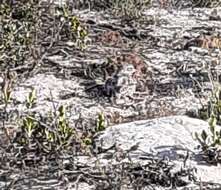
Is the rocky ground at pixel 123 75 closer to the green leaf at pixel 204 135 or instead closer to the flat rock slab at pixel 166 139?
the flat rock slab at pixel 166 139

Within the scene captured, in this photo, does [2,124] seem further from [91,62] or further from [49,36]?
[49,36]

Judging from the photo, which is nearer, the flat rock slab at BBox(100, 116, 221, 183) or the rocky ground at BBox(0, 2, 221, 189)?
the flat rock slab at BBox(100, 116, 221, 183)

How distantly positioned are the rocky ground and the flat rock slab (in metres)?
0.02

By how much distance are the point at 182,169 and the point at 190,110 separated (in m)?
1.45

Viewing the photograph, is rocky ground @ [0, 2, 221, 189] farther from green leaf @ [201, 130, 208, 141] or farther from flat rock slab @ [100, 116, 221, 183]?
green leaf @ [201, 130, 208, 141]

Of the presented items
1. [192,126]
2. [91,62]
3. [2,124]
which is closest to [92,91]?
[91,62]

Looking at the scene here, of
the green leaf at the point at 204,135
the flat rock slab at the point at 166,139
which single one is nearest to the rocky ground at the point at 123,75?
the flat rock slab at the point at 166,139

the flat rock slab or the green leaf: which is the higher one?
the green leaf

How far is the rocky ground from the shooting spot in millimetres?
5438

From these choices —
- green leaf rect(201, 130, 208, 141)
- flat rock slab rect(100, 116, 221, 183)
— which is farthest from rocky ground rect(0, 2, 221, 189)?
green leaf rect(201, 130, 208, 141)

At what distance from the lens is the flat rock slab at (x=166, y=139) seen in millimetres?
4305

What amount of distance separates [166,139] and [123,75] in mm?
1732

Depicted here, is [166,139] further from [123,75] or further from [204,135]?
[123,75]

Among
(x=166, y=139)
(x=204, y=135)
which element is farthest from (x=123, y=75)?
(x=204, y=135)
